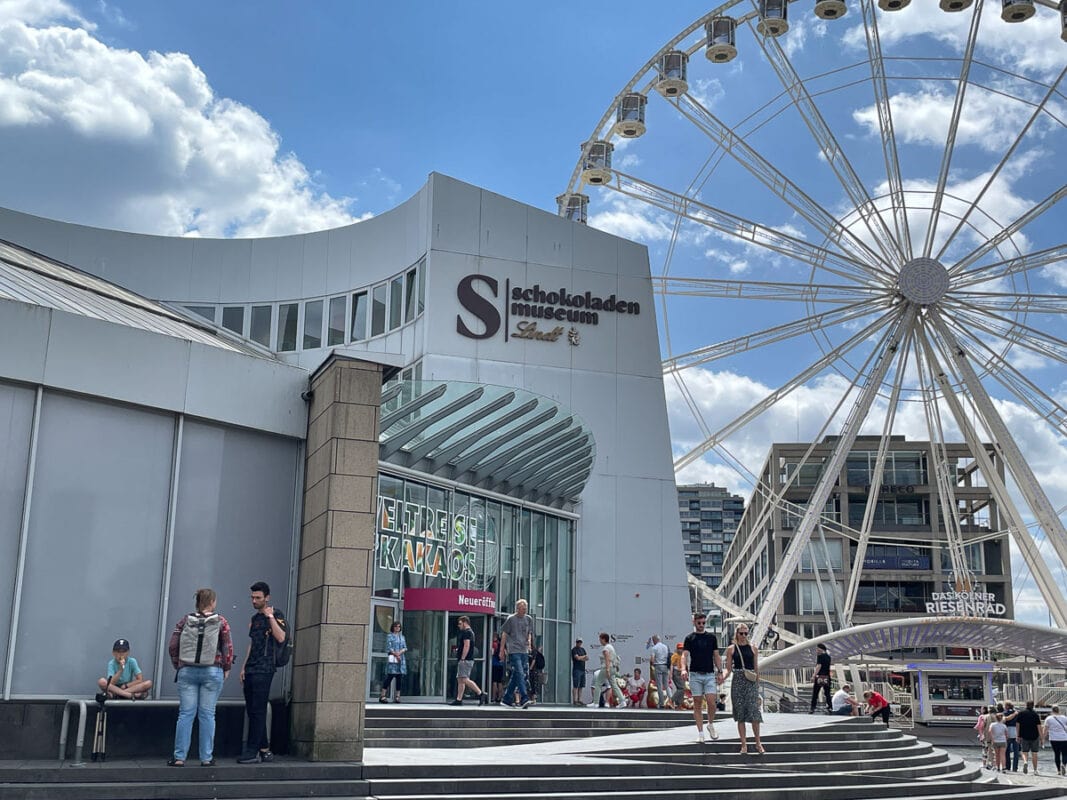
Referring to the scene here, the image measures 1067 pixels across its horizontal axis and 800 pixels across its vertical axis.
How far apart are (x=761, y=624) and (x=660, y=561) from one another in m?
5.63

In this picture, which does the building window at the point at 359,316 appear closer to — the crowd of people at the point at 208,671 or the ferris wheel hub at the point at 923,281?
the ferris wheel hub at the point at 923,281

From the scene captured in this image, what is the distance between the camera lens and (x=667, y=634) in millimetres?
35188

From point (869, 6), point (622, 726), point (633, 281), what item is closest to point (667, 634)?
point (633, 281)

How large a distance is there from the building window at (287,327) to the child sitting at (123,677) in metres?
27.9

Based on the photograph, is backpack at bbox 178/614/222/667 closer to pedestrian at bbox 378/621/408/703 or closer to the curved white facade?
pedestrian at bbox 378/621/408/703

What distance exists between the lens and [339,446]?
547 inches

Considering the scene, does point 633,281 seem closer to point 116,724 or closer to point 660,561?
point 660,561

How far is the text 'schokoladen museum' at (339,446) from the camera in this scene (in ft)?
43.5

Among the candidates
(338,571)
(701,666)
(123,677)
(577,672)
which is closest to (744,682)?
(701,666)

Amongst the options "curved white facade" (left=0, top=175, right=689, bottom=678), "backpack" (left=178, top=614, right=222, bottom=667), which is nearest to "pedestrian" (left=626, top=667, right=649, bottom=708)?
"curved white facade" (left=0, top=175, right=689, bottom=678)

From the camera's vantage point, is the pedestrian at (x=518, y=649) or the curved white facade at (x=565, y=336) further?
the curved white facade at (x=565, y=336)

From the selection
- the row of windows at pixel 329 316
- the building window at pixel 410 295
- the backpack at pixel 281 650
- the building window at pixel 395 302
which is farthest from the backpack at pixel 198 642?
the building window at pixel 395 302

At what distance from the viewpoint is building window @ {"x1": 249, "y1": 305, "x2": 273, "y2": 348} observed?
40812 millimetres

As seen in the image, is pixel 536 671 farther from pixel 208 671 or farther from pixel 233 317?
pixel 233 317
